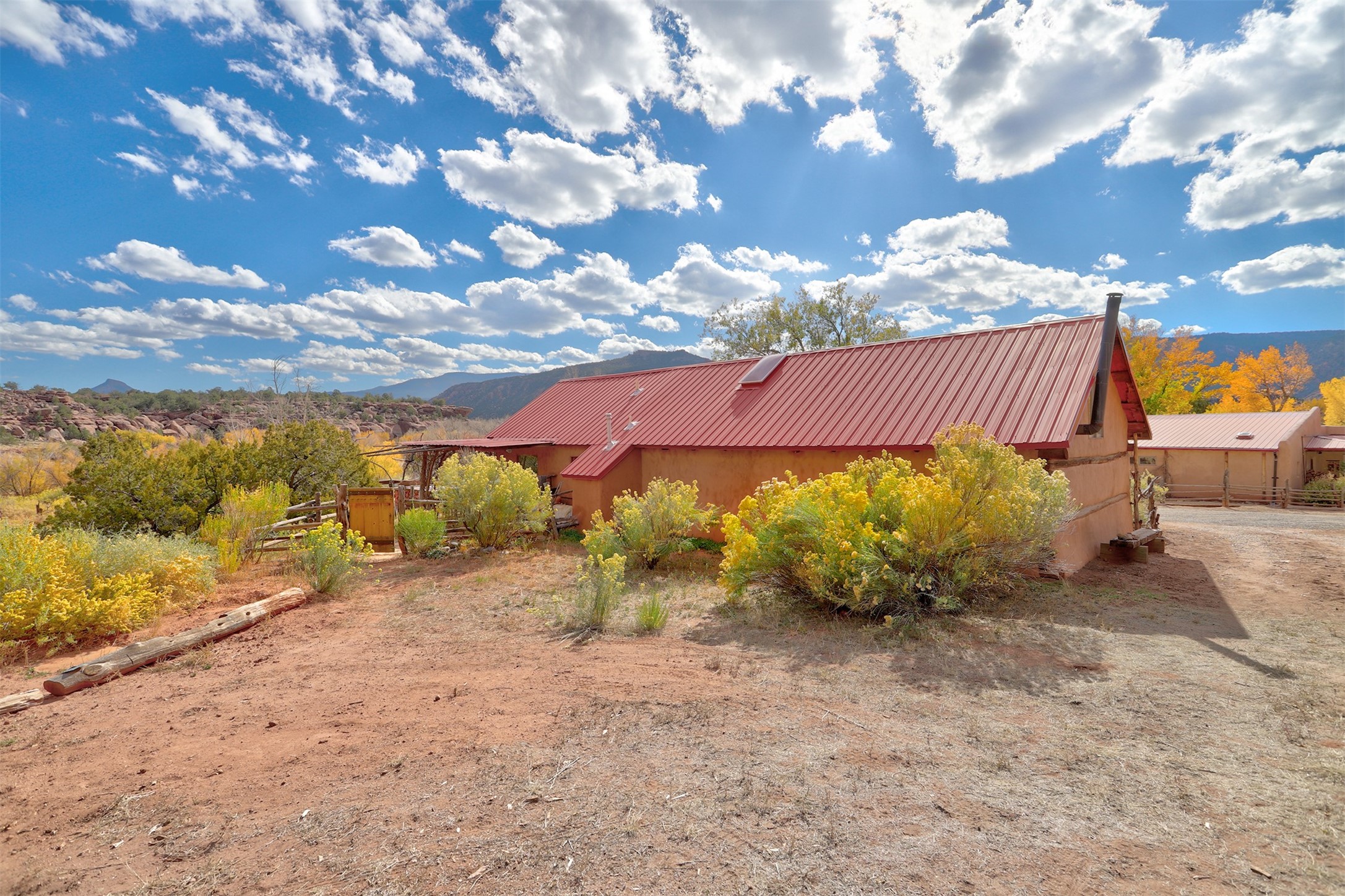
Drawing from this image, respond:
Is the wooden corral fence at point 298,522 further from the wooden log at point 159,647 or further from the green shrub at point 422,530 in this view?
the wooden log at point 159,647

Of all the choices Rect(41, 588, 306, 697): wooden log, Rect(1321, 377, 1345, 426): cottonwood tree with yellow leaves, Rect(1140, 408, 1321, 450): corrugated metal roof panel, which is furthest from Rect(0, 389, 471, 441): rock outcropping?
Rect(1321, 377, 1345, 426): cottonwood tree with yellow leaves

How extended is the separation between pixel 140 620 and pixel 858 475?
8.87 m

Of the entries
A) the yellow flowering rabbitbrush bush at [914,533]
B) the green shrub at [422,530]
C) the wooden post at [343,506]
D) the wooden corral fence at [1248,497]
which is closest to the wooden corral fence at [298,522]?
the wooden post at [343,506]

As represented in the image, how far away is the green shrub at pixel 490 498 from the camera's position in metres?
12.2

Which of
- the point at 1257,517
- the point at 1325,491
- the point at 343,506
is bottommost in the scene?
the point at 1257,517

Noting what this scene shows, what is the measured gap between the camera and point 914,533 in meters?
6.89

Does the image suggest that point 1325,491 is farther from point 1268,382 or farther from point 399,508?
point 399,508

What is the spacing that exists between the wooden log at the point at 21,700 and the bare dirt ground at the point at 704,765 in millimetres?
242

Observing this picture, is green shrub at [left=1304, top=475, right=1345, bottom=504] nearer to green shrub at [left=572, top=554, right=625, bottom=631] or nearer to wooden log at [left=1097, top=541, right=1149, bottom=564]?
wooden log at [left=1097, top=541, right=1149, bottom=564]

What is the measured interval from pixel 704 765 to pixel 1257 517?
82.9ft

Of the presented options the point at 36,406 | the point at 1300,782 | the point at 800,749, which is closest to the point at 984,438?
the point at 1300,782

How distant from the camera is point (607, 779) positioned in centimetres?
357

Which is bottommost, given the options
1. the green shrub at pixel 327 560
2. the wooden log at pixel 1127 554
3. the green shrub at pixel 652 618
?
the wooden log at pixel 1127 554

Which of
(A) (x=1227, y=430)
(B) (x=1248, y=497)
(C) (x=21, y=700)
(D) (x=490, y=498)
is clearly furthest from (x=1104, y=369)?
(A) (x=1227, y=430)
